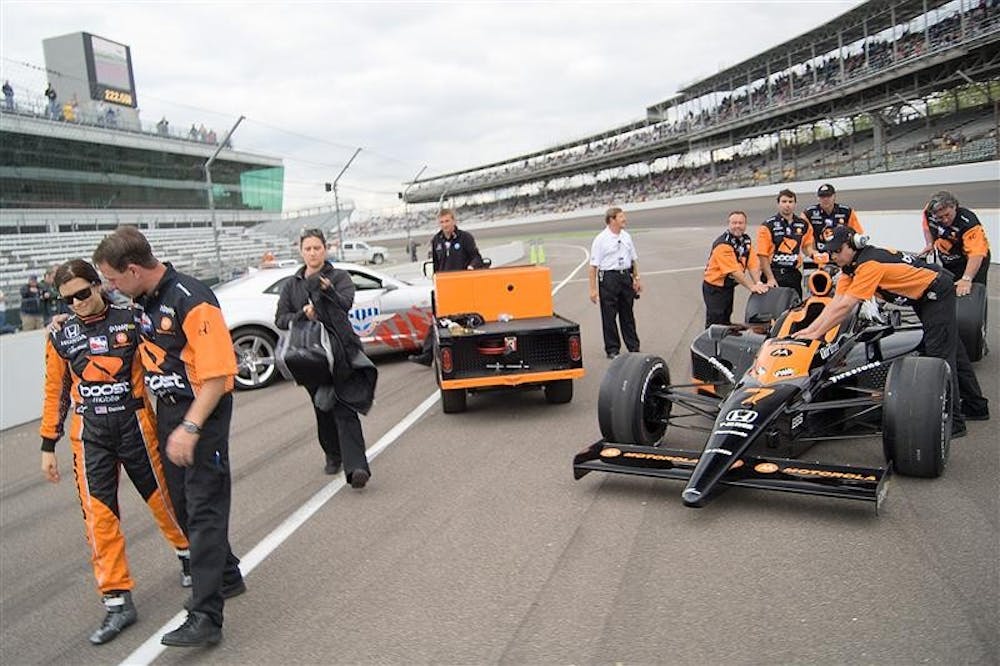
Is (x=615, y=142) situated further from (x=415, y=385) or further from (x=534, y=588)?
(x=534, y=588)

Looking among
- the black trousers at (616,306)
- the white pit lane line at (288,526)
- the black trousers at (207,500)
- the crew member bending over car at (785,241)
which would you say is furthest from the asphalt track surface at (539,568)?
the crew member bending over car at (785,241)

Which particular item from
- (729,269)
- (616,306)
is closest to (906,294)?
(729,269)

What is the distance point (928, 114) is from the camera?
43.2m

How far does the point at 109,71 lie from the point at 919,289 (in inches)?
2578

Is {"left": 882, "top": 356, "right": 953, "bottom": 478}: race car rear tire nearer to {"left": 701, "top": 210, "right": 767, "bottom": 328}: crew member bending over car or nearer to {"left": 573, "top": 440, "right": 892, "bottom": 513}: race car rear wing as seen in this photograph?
{"left": 573, "top": 440, "right": 892, "bottom": 513}: race car rear wing

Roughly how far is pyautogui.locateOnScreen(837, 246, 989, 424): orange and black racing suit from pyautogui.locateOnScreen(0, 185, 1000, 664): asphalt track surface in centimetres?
66

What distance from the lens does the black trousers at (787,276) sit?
9555 mm

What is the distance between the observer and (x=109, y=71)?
2360 inches

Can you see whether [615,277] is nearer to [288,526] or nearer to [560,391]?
[560,391]

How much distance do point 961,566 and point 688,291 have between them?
43.1 ft

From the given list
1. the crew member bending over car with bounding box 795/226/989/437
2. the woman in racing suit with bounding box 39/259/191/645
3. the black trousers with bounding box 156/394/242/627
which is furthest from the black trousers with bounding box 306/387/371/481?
the crew member bending over car with bounding box 795/226/989/437

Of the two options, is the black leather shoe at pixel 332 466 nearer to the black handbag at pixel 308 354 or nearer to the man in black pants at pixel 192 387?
the black handbag at pixel 308 354

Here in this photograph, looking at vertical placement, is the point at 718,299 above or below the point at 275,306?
below

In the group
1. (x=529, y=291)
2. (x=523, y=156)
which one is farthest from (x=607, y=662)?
(x=523, y=156)
